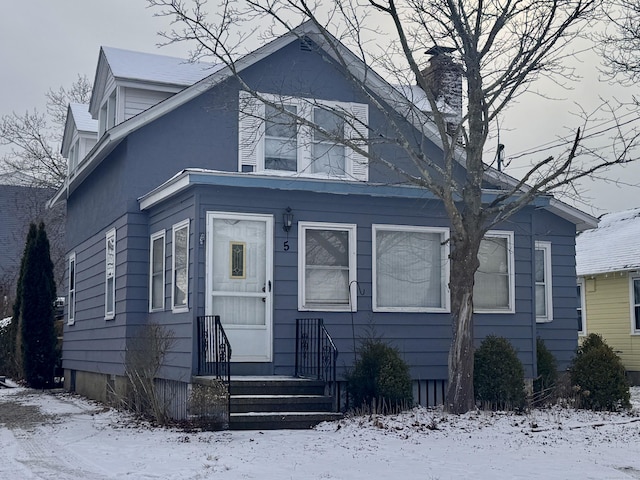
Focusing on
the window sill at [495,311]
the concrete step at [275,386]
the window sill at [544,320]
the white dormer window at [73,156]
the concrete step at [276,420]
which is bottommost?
the concrete step at [276,420]

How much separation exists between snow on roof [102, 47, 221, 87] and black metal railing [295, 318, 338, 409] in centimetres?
549

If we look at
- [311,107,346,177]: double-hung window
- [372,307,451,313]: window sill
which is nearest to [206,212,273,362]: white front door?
[372,307,451,313]: window sill

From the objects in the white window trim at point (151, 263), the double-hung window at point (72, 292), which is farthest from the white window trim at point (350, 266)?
the double-hung window at point (72, 292)

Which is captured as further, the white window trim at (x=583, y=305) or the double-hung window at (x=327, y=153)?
the white window trim at (x=583, y=305)

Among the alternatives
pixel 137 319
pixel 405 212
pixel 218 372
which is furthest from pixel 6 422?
pixel 405 212

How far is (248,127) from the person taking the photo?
46.1ft

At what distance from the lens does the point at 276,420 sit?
36.2ft

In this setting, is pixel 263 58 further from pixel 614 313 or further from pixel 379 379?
pixel 614 313

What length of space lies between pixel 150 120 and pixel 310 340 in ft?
15.3

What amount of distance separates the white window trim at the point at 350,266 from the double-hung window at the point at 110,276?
415 centimetres

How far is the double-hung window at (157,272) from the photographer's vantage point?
13836 millimetres

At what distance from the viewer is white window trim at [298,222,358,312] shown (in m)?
12.8

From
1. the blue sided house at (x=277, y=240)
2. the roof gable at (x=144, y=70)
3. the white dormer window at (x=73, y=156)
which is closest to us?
the blue sided house at (x=277, y=240)

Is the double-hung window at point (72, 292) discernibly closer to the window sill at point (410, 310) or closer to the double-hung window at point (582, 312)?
the window sill at point (410, 310)
